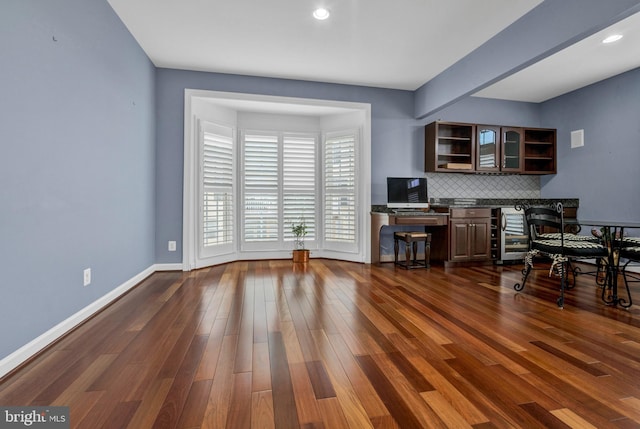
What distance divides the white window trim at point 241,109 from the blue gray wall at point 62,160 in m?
0.78

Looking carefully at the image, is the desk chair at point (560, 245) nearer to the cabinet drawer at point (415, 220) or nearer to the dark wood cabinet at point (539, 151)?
the cabinet drawer at point (415, 220)

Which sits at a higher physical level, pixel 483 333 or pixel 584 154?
pixel 584 154

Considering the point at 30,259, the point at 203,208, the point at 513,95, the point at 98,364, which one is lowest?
the point at 98,364

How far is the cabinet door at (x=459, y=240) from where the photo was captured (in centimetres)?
429

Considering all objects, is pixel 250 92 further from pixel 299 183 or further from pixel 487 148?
pixel 487 148

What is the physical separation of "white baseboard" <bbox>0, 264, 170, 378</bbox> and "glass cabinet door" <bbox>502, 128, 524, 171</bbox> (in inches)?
216

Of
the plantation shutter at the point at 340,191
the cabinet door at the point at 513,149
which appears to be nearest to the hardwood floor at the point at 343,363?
the plantation shutter at the point at 340,191

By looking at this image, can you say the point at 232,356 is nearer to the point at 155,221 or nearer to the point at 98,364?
the point at 98,364

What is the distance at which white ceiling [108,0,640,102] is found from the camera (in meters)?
2.73

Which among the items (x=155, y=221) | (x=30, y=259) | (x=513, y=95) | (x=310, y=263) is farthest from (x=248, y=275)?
(x=513, y=95)

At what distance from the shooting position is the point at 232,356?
175 centimetres

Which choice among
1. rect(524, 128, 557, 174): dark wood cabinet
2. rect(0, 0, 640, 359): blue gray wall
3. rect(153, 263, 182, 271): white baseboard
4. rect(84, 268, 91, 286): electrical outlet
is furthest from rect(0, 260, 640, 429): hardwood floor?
rect(524, 128, 557, 174): dark wood cabinet

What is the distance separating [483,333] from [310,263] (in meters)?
2.76

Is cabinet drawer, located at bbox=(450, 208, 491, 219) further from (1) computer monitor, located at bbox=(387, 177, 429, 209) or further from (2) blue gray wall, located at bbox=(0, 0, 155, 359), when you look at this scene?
(2) blue gray wall, located at bbox=(0, 0, 155, 359)
